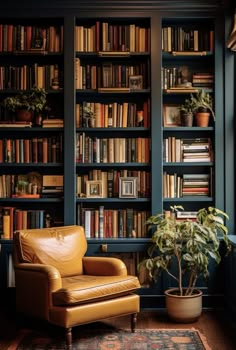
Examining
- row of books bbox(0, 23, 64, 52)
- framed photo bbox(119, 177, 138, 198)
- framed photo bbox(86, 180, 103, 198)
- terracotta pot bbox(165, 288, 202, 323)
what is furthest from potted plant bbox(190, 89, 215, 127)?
terracotta pot bbox(165, 288, 202, 323)

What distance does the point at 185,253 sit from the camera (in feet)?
17.5

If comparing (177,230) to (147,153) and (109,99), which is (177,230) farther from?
(109,99)

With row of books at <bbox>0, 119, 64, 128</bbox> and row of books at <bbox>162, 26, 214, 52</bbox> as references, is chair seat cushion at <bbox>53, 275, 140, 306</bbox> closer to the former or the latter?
row of books at <bbox>0, 119, 64, 128</bbox>

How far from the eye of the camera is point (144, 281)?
5.63 metres

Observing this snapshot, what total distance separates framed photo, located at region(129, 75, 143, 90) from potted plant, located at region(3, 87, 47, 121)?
2.75ft

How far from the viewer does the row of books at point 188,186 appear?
5711mm

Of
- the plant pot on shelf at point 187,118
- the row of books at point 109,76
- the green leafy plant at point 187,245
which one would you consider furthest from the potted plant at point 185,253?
the row of books at point 109,76

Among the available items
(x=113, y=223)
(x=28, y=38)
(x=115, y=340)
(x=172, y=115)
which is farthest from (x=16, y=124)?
(x=115, y=340)

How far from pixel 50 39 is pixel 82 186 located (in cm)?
146

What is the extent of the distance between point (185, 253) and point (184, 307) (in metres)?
0.50

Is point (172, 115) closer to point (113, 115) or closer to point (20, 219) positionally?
point (113, 115)

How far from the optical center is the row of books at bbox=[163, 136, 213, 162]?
5.69 meters

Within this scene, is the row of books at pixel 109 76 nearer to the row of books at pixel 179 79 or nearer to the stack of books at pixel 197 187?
the row of books at pixel 179 79

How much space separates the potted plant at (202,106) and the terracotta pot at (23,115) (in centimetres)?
157
